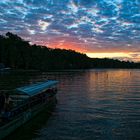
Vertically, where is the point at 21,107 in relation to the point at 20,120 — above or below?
above

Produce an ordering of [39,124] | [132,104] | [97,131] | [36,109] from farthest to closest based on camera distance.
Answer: [132,104] → [36,109] → [39,124] → [97,131]

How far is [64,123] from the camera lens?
33031 mm

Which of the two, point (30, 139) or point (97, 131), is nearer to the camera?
point (30, 139)

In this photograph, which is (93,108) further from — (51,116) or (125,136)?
(125,136)

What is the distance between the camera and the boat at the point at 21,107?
85.7ft

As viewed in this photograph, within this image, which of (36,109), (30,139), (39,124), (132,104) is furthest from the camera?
(132,104)

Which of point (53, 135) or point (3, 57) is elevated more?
point (3, 57)

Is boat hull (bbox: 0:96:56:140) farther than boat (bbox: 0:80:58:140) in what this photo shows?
No

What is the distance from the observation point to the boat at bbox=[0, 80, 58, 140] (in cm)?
2611

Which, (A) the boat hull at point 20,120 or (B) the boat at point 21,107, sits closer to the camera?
(A) the boat hull at point 20,120

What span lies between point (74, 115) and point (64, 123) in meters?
4.72

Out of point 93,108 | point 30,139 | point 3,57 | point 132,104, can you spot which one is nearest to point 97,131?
point 30,139

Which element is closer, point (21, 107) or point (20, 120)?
point (20, 120)

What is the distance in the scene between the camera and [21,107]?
30391mm
